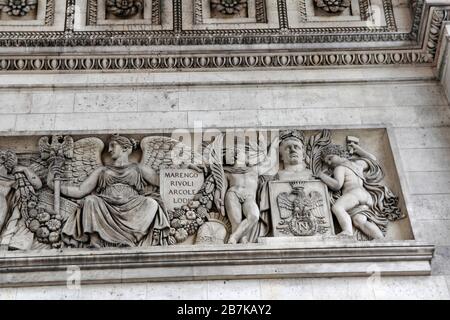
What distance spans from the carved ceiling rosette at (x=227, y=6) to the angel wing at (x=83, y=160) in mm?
2895

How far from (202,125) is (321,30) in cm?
235

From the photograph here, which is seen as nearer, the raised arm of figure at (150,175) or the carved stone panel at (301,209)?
the carved stone panel at (301,209)

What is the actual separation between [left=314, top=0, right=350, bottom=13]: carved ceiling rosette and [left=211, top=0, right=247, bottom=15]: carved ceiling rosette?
3.71 ft

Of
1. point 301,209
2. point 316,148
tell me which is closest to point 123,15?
point 316,148

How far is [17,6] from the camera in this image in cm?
1212

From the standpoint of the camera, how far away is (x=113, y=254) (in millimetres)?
9438

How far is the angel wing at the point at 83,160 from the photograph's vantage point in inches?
407

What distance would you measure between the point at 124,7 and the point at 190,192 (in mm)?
3336

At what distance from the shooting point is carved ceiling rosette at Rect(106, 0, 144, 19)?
12125 mm

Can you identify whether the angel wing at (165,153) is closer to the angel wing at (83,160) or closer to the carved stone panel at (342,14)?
the angel wing at (83,160)

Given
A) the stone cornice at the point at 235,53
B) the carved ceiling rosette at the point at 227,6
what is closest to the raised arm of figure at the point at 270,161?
the stone cornice at the point at 235,53

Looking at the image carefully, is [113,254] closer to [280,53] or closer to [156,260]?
[156,260]

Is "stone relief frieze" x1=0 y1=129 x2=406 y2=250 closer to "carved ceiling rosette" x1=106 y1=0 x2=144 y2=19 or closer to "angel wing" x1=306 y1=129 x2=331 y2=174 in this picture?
"angel wing" x1=306 y1=129 x2=331 y2=174
